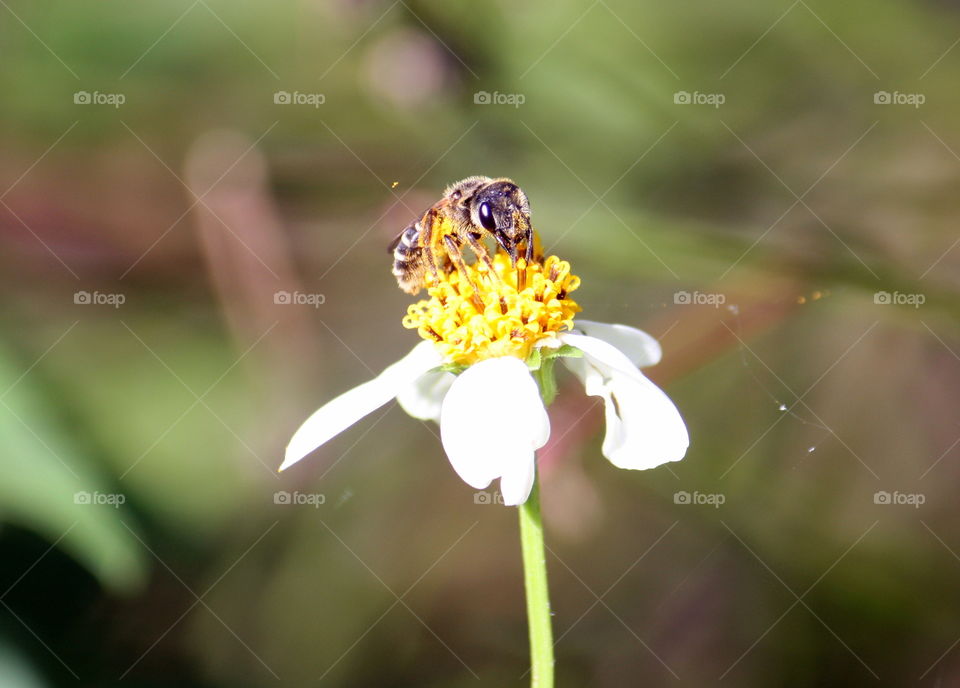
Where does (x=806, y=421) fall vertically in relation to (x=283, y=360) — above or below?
below

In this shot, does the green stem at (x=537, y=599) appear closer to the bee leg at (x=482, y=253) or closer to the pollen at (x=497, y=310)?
the pollen at (x=497, y=310)

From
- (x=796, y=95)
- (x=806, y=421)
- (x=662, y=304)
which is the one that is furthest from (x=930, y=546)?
(x=796, y=95)

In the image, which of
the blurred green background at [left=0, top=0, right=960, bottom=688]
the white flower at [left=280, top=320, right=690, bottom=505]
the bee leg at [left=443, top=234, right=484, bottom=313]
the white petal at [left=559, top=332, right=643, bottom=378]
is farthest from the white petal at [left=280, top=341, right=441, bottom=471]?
the blurred green background at [left=0, top=0, right=960, bottom=688]

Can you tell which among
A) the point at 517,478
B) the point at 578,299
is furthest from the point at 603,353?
the point at 578,299

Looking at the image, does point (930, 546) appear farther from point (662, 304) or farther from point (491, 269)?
point (491, 269)

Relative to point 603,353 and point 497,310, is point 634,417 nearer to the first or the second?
point 603,353

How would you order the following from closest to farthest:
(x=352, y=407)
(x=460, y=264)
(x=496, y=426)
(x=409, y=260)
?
1. (x=496, y=426)
2. (x=352, y=407)
3. (x=460, y=264)
4. (x=409, y=260)
